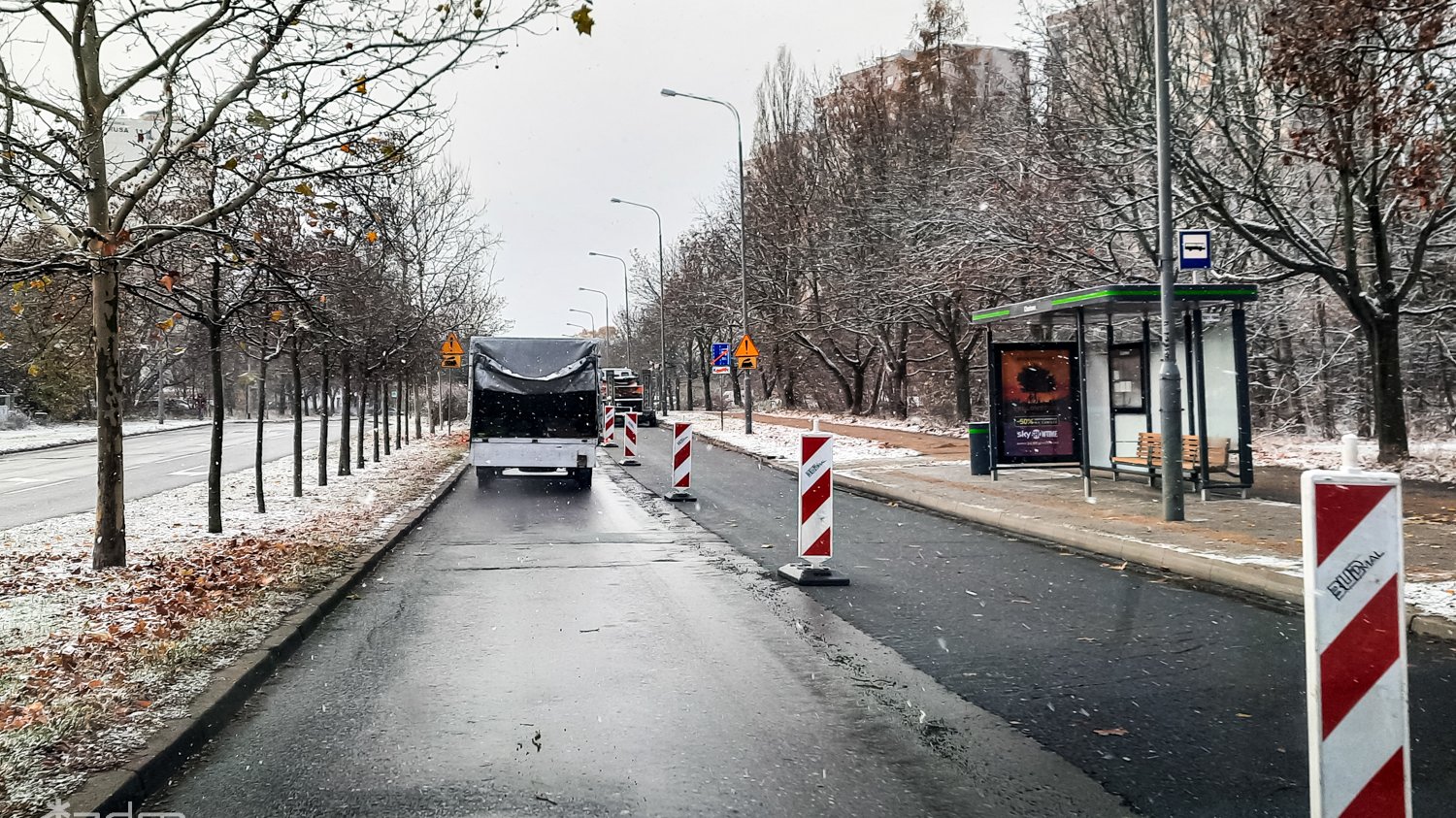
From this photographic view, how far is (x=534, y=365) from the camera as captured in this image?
20.0m

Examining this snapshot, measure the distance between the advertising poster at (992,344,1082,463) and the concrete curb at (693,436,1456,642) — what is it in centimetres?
230

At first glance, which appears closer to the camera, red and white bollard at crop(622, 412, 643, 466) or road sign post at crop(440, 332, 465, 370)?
red and white bollard at crop(622, 412, 643, 466)

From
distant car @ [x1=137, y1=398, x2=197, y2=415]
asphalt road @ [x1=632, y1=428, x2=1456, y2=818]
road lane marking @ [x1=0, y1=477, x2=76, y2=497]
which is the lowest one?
asphalt road @ [x1=632, y1=428, x2=1456, y2=818]

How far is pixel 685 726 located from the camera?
202 inches

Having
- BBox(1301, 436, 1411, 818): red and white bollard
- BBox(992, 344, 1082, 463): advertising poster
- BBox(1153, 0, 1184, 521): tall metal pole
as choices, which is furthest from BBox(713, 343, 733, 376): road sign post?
BBox(1301, 436, 1411, 818): red and white bollard

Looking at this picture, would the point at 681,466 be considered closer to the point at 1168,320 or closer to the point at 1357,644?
the point at 1168,320

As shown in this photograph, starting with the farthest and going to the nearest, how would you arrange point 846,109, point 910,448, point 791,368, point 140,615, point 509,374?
1. point 791,368
2. point 846,109
3. point 910,448
4. point 509,374
5. point 140,615

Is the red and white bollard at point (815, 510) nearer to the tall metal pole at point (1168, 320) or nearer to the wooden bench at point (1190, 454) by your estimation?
the tall metal pole at point (1168, 320)

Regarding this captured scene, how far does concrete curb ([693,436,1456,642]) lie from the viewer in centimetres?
795

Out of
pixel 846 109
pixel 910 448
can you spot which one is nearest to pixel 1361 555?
pixel 910 448

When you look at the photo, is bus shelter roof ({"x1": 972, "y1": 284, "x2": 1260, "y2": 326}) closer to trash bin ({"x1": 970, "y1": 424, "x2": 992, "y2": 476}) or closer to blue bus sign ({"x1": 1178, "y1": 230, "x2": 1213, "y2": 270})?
blue bus sign ({"x1": 1178, "y1": 230, "x2": 1213, "y2": 270})

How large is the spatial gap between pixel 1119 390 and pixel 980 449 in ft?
8.21

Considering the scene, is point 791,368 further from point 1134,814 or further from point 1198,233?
point 1134,814

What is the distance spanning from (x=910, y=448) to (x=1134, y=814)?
22.3m
